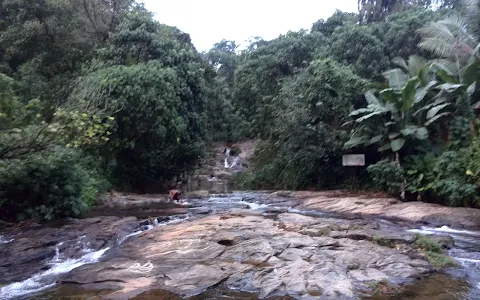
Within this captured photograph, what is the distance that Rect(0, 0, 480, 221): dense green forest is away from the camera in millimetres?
12266

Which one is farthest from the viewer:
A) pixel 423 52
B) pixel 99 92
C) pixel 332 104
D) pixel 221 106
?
pixel 221 106

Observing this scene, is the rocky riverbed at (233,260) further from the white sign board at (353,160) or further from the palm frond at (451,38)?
the palm frond at (451,38)

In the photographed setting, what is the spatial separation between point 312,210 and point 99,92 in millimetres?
8289

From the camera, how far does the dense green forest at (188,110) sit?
12266mm

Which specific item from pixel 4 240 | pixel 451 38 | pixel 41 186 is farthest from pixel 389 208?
pixel 4 240

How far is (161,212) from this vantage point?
46.1 ft

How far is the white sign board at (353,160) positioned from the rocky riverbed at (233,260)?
537cm

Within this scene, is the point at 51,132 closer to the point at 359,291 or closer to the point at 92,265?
the point at 92,265

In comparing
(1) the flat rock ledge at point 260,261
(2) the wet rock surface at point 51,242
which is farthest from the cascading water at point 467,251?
(2) the wet rock surface at point 51,242

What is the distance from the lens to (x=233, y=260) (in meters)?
8.45

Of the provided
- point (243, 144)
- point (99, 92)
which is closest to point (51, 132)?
point (99, 92)

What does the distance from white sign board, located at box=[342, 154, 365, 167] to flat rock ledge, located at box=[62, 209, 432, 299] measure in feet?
22.1

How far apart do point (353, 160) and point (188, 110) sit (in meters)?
7.45

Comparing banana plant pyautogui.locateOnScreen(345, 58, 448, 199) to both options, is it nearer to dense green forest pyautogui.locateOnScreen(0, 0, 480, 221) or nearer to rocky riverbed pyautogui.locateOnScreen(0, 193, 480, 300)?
dense green forest pyautogui.locateOnScreen(0, 0, 480, 221)
